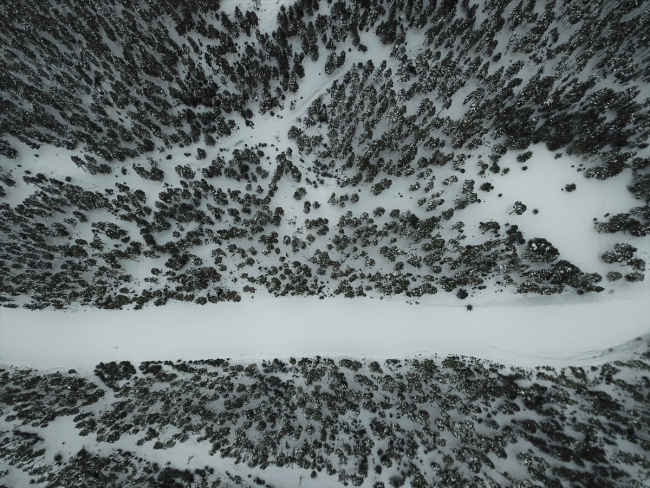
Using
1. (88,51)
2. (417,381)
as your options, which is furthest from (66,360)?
(417,381)

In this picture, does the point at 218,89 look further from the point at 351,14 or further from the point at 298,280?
the point at 298,280

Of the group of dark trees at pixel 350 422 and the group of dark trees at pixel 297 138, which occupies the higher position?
the group of dark trees at pixel 297 138

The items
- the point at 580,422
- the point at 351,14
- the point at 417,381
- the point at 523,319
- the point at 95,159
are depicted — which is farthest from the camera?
the point at 351,14

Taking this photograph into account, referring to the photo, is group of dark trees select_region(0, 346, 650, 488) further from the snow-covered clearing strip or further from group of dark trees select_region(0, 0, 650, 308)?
group of dark trees select_region(0, 0, 650, 308)

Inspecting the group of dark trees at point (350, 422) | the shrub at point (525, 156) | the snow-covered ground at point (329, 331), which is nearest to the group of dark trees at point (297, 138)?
the shrub at point (525, 156)

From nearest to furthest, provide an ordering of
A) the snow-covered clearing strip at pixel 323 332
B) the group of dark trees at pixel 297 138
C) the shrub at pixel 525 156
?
the snow-covered clearing strip at pixel 323 332 → the group of dark trees at pixel 297 138 → the shrub at pixel 525 156

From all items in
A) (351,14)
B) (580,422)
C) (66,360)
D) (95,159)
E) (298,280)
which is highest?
(351,14)

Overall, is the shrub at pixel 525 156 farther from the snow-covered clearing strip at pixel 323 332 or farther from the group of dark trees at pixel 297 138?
the snow-covered clearing strip at pixel 323 332

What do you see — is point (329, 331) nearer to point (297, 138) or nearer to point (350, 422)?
point (350, 422)
